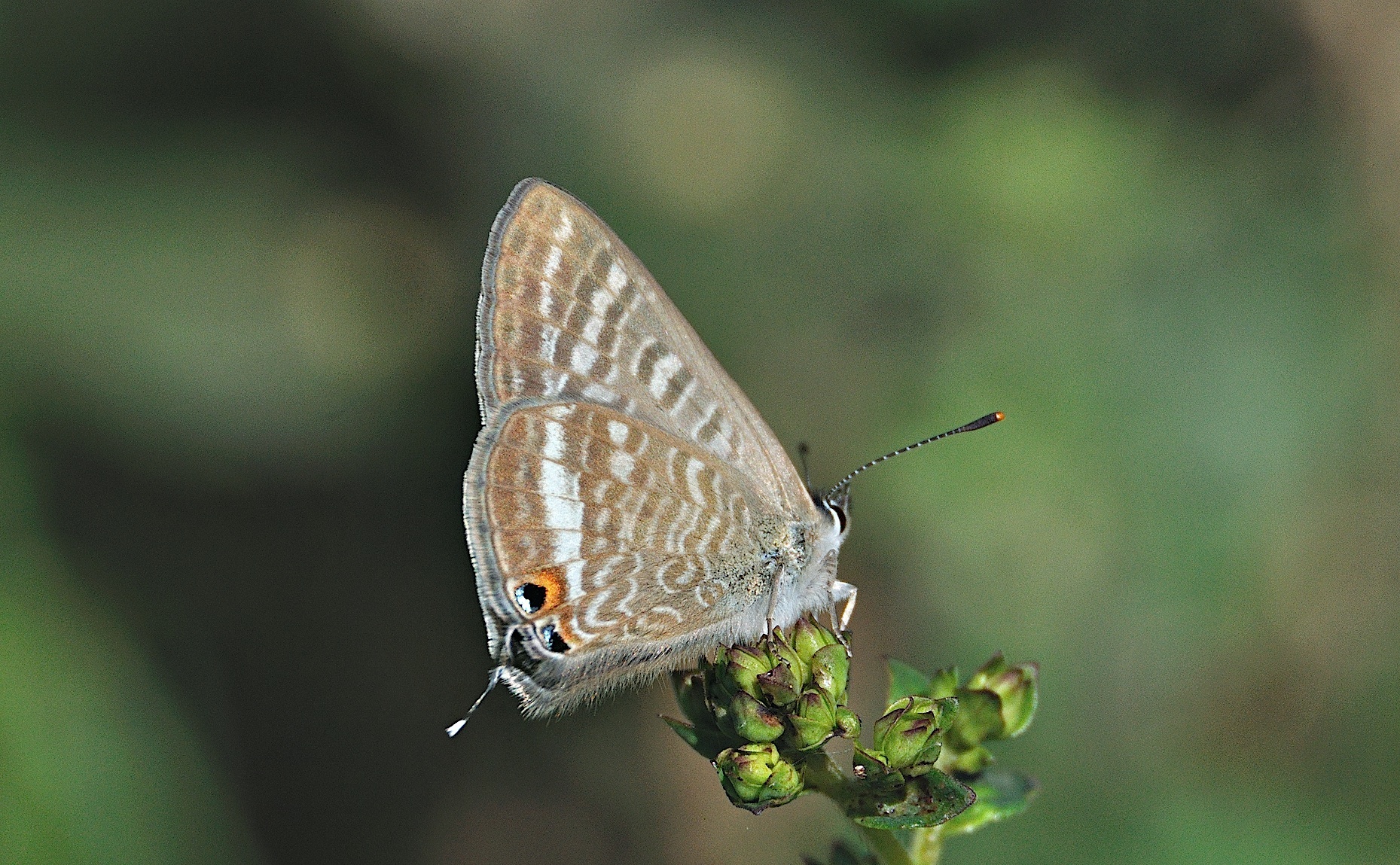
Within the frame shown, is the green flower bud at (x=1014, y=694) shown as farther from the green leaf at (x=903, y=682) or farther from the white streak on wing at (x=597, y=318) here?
the white streak on wing at (x=597, y=318)

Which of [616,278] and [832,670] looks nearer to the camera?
[832,670]

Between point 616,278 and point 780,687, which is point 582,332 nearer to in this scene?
point 616,278

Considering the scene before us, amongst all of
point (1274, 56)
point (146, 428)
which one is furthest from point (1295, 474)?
point (146, 428)

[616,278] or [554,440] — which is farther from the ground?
[616,278]

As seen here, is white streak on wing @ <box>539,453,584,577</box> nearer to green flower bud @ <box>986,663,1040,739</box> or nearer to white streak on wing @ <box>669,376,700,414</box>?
white streak on wing @ <box>669,376,700,414</box>

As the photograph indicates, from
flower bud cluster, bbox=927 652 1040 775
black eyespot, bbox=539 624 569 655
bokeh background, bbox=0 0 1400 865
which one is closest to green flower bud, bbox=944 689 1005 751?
flower bud cluster, bbox=927 652 1040 775

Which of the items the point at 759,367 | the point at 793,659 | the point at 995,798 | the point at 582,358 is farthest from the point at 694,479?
the point at 759,367
